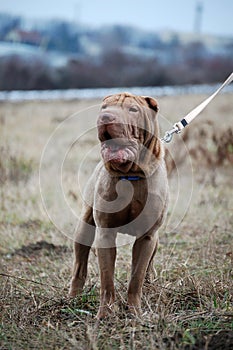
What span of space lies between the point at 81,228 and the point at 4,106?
13.4 m

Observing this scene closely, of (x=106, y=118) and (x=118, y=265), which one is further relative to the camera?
(x=118, y=265)

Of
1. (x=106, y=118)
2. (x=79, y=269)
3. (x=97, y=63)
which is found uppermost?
(x=106, y=118)

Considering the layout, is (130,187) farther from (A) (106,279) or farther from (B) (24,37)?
(B) (24,37)

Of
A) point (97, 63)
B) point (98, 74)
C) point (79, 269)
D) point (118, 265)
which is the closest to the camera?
point (79, 269)

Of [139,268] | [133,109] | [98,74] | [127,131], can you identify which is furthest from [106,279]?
[98,74]

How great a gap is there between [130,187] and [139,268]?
0.56 metres

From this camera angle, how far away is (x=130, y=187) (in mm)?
4246

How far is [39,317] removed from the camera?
14.6ft

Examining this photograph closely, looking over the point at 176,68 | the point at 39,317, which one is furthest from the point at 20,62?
the point at 39,317

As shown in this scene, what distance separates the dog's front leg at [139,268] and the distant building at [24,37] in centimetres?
2208

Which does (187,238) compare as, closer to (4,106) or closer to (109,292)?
(109,292)

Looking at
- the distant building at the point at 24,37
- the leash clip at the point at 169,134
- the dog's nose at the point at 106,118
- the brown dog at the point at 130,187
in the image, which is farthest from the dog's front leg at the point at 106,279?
the distant building at the point at 24,37

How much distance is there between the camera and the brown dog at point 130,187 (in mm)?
3941

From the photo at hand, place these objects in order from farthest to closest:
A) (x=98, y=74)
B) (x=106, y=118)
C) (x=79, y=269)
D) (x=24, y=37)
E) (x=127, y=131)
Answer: (x=98, y=74), (x=24, y=37), (x=79, y=269), (x=127, y=131), (x=106, y=118)
